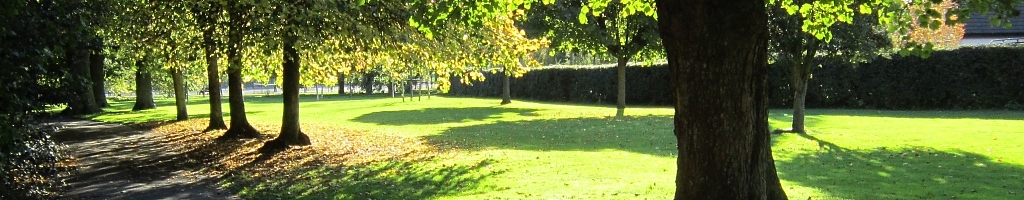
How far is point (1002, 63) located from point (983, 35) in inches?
610

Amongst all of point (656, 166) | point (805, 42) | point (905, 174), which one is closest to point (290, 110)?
point (656, 166)

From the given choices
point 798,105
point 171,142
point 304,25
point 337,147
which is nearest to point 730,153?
point 304,25

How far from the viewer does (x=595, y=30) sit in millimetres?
28109

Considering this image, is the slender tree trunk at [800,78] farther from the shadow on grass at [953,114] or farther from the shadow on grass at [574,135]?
the shadow on grass at [953,114]

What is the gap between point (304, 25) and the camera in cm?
1267

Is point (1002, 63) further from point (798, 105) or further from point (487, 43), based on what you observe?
point (487, 43)

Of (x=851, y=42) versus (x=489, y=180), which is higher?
(x=851, y=42)

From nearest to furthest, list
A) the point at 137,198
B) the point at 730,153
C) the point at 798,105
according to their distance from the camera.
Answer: the point at 730,153
the point at 137,198
the point at 798,105

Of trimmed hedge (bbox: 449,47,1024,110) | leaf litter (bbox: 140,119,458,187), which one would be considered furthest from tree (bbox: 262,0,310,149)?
trimmed hedge (bbox: 449,47,1024,110)

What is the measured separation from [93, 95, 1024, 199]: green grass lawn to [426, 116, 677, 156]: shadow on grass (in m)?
0.04

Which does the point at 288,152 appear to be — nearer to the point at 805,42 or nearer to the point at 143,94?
the point at 805,42

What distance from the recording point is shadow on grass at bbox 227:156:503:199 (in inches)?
405

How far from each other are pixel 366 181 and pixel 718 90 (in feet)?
23.3

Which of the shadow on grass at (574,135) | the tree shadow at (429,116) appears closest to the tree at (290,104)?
the shadow on grass at (574,135)
